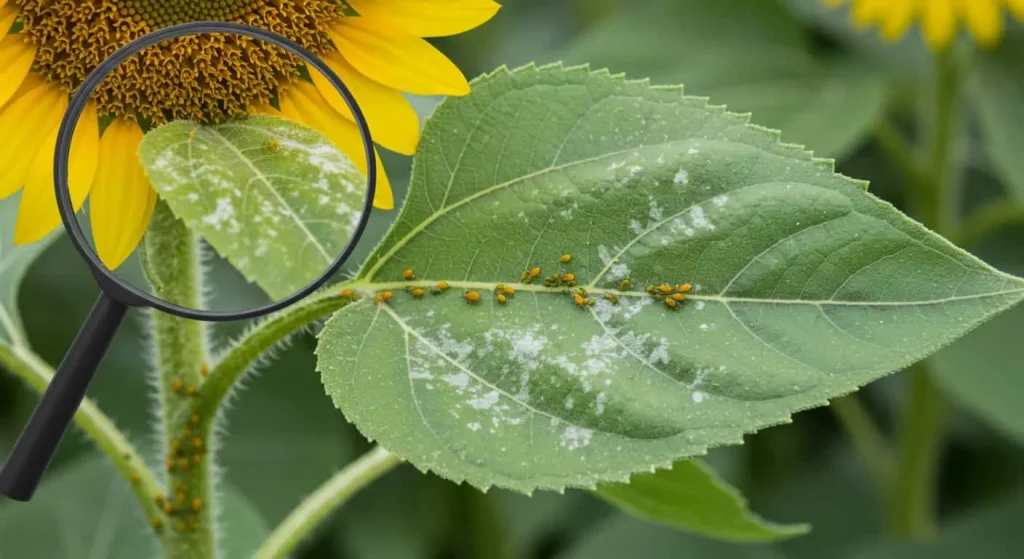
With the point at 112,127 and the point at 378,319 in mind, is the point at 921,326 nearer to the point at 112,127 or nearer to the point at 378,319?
the point at 378,319

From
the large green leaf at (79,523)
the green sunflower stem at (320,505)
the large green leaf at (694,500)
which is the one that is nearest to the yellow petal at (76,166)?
the green sunflower stem at (320,505)

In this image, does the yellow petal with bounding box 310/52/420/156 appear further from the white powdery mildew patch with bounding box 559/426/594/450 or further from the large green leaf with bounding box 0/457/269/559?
the large green leaf with bounding box 0/457/269/559

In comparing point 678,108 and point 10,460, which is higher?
point 678,108

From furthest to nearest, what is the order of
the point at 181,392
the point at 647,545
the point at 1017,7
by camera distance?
the point at 647,545
the point at 1017,7
the point at 181,392

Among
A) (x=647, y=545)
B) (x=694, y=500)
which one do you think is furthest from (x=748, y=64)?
(x=694, y=500)

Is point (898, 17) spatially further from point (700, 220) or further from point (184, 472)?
point (184, 472)

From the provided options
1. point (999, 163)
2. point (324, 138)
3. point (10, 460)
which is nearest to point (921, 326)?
point (324, 138)
